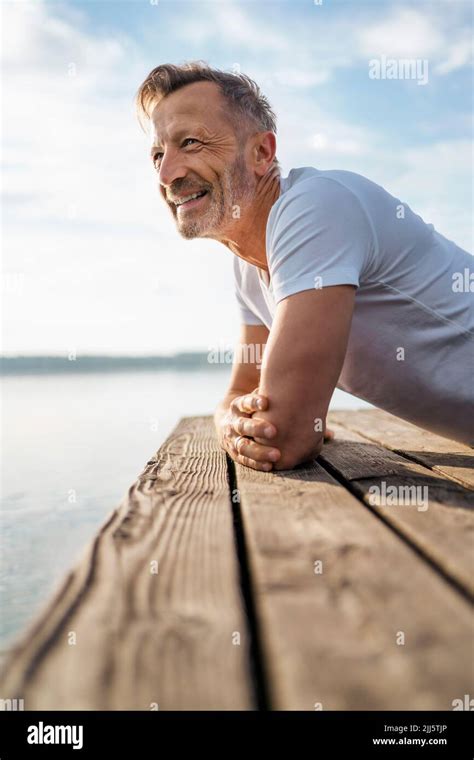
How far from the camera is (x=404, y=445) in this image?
8.08 ft

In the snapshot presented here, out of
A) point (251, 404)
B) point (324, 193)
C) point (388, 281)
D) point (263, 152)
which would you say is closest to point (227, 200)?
point (263, 152)

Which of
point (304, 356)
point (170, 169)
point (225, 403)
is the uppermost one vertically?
point (170, 169)

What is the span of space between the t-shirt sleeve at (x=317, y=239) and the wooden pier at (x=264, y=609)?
59cm

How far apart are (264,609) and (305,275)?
1061 mm

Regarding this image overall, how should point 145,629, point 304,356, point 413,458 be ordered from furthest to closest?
point 413,458, point 304,356, point 145,629

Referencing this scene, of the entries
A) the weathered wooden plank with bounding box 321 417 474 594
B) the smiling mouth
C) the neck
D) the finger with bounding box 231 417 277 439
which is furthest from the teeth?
the weathered wooden plank with bounding box 321 417 474 594

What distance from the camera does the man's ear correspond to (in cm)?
241

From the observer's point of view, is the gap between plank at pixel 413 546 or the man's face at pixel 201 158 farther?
the man's face at pixel 201 158

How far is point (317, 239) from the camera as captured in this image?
1760 mm

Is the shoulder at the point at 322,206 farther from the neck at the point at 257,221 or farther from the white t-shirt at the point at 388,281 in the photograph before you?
the neck at the point at 257,221

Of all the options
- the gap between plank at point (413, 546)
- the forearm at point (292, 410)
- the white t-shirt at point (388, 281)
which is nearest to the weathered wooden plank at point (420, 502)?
the gap between plank at point (413, 546)

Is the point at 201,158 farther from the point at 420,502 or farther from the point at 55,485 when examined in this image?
the point at 55,485

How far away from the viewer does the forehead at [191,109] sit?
229 centimetres

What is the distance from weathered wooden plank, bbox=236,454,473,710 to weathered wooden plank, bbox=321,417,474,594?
0.14 feet
